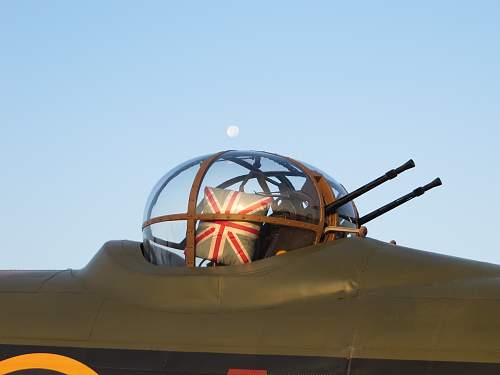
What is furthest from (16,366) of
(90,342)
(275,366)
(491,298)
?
(491,298)

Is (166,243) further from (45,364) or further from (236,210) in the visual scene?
(45,364)

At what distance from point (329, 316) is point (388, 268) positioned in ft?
2.70

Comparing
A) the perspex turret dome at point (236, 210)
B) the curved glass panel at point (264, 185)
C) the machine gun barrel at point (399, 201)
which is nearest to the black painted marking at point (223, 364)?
the perspex turret dome at point (236, 210)

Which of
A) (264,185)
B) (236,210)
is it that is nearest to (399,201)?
(264,185)

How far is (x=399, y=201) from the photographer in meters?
10.1

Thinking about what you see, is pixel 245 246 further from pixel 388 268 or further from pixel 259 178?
pixel 388 268

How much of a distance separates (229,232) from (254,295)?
2.52ft

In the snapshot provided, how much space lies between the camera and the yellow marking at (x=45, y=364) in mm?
8750

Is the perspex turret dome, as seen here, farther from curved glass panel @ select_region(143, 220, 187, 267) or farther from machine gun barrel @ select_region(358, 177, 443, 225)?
machine gun barrel @ select_region(358, 177, 443, 225)

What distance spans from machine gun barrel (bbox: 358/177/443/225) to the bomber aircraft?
0.05 ft

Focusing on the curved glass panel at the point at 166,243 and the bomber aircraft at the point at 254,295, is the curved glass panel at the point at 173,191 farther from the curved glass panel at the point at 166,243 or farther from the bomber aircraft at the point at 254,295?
the curved glass panel at the point at 166,243

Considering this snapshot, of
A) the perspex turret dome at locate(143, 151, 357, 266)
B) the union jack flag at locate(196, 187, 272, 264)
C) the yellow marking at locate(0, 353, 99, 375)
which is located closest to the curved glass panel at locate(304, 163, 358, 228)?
the perspex turret dome at locate(143, 151, 357, 266)

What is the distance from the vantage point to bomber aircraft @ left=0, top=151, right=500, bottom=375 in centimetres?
789

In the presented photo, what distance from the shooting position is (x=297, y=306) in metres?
8.61
